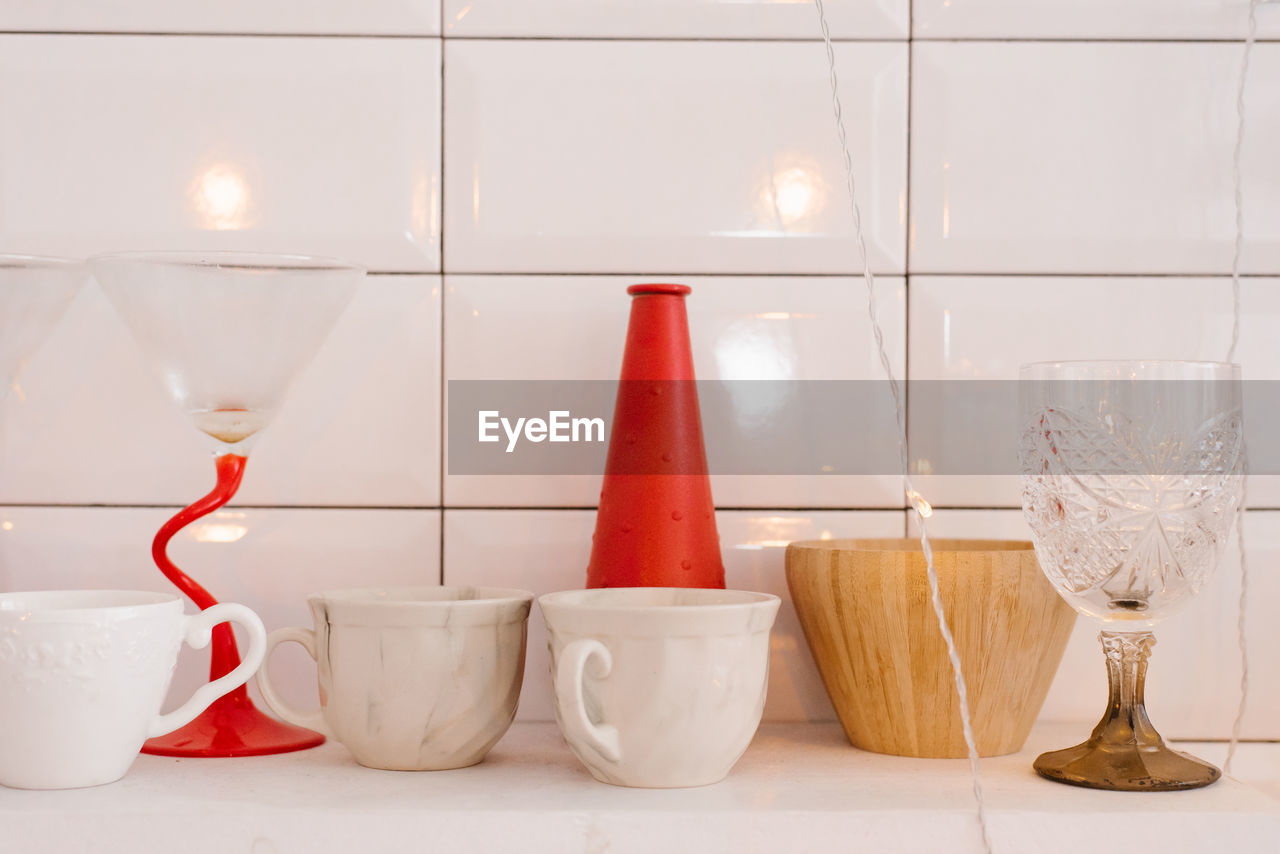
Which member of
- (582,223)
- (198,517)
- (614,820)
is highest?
(582,223)

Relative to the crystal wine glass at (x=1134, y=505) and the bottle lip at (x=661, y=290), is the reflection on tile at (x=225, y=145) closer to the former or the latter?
the bottle lip at (x=661, y=290)

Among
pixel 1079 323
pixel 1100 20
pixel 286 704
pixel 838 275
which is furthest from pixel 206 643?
pixel 1100 20

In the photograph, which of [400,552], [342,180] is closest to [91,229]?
[342,180]

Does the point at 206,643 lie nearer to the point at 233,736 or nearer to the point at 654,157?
the point at 233,736

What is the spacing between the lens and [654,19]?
0.79 metres

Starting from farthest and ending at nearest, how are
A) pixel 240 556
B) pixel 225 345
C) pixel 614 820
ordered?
pixel 240 556 → pixel 225 345 → pixel 614 820

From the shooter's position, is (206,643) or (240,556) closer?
(206,643)

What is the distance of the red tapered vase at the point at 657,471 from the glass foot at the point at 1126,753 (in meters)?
0.23

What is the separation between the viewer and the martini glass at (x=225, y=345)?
62 cm

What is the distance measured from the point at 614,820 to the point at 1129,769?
0.91ft

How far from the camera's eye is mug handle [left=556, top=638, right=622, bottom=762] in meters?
0.55

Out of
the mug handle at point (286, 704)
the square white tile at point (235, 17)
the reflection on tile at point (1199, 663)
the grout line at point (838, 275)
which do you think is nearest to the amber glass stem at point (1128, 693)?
the reflection on tile at point (1199, 663)

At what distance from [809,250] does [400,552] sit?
1.22 ft

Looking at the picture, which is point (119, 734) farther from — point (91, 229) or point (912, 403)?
point (912, 403)
